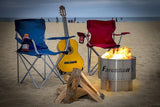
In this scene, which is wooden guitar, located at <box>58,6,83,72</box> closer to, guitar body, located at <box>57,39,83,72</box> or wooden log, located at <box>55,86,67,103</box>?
guitar body, located at <box>57,39,83,72</box>

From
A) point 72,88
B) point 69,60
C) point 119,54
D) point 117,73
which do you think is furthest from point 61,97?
point 69,60

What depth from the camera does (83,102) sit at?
3223mm

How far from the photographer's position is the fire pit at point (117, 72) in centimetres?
359

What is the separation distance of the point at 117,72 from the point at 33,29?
168 centimetres

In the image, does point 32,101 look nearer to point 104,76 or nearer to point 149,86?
point 104,76

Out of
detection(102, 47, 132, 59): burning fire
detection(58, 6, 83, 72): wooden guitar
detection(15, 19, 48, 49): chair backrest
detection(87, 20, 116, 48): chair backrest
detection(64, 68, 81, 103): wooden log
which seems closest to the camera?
detection(64, 68, 81, 103): wooden log

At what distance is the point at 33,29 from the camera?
4578 millimetres

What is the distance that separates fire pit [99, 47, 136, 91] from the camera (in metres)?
3.59

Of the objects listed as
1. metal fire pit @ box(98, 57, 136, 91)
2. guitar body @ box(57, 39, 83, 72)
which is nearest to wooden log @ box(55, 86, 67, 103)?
metal fire pit @ box(98, 57, 136, 91)

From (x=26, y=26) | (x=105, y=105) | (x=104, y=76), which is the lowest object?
(x=105, y=105)

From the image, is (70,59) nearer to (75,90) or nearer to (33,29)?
(33,29)

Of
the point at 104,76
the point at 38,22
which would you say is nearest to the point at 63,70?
the point at 38,22

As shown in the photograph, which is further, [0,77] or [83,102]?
[0,77]

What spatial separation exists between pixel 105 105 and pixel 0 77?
210 centimetres
